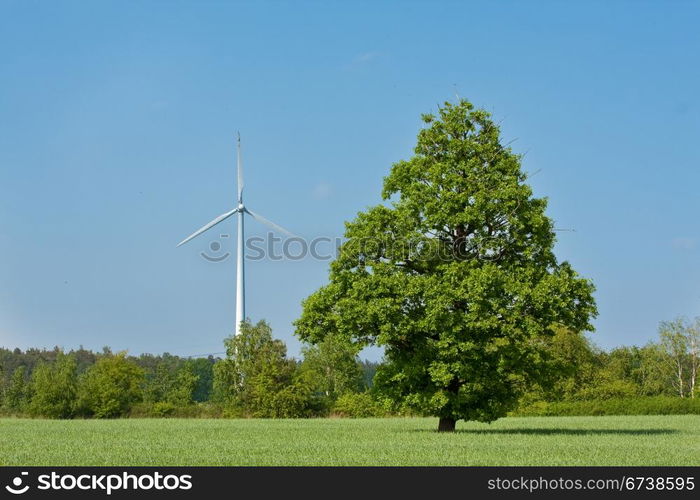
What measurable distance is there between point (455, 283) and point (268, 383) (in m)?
46.4

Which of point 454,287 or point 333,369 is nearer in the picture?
point 454,287

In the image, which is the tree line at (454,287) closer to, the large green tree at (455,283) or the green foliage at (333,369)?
the large green tree at (455,283)

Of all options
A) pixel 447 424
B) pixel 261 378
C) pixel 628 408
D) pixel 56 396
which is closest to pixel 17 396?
pixel 56 396

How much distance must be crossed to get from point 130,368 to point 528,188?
240 ft

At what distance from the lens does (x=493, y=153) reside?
138 feet

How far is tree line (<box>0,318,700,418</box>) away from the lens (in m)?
83.7

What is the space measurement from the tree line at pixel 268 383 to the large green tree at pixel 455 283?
2190 cm

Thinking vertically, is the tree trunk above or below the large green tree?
below

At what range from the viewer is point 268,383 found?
8331cm

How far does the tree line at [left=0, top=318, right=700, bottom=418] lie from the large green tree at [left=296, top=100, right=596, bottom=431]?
71.9 ft

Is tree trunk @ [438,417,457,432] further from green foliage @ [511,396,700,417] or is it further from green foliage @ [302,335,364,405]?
green foliage @ [302,335,364,405]

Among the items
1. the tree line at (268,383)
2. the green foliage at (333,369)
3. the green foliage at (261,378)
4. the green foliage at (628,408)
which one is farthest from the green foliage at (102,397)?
the green foliage at (628,408)

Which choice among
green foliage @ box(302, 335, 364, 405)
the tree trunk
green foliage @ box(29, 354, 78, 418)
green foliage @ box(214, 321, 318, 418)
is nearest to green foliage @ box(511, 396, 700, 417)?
green foliage @ box(214, 321, 318, 418)

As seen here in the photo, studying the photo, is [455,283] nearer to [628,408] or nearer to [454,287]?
[454,287]
